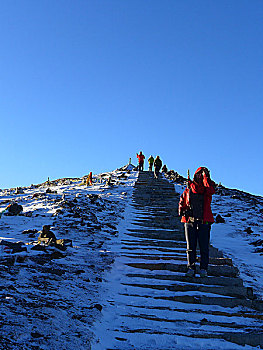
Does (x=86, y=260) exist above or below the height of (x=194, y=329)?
above

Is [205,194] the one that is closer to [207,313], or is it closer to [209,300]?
[209,300]

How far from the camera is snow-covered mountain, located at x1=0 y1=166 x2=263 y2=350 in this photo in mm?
3501

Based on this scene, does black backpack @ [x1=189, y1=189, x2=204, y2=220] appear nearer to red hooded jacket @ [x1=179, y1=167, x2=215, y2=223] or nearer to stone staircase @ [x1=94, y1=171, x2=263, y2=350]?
red hooded jacket @ [x1=179, y1=167, x2=215, y2=223]

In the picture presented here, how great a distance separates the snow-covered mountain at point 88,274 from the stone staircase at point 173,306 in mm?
25

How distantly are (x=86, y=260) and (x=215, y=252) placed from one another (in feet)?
11.9

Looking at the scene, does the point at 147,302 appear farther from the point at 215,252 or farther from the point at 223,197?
the point at 223,197

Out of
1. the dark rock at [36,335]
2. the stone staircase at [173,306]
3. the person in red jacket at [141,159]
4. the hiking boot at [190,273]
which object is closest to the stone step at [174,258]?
the stone staircase at [173,306]

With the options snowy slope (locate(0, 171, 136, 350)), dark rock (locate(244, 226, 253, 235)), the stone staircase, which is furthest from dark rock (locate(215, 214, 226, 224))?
the stone staircase

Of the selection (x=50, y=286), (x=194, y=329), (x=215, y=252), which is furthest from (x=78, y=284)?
(x=215, y=252)

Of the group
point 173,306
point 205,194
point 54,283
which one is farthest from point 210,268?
point 54,283

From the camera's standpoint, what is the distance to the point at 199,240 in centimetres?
605

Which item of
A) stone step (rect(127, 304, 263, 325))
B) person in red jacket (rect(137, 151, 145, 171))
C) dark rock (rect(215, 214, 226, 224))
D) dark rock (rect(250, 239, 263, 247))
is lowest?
stone step (rect(127, 304, 263, 325))

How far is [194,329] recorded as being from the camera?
4.26 metres

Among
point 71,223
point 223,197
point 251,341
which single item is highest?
point 223,197
